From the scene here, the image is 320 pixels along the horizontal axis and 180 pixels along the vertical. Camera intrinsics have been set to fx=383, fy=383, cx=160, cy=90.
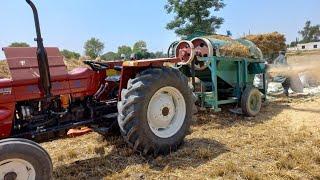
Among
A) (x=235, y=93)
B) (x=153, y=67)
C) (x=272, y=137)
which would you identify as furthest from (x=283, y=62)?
(x=153, y=67)

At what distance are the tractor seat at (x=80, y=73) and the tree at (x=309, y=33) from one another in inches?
3762

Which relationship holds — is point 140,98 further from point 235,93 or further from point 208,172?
point 235,93

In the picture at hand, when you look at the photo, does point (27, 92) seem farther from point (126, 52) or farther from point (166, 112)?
point (126, 52)

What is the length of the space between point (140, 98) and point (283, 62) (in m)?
9.85

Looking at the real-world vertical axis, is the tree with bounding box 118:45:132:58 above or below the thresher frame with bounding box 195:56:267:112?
above

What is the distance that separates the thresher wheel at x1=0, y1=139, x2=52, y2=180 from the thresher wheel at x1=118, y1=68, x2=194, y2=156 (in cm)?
121

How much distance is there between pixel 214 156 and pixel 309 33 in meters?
101

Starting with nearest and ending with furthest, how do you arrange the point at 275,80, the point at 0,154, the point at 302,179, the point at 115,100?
the point at 0,154, the point at 302,179, the point at 115,100, the point at 275,80

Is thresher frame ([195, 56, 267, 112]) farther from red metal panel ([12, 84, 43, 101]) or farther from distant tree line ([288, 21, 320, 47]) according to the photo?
distant tree line ([288, 21, 320, 47])

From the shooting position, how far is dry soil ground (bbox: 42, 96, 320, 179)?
461 cm

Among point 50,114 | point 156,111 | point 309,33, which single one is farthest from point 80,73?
point 309,33

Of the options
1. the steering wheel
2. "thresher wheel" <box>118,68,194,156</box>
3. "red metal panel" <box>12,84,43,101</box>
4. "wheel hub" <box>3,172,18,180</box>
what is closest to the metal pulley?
"thresher wheel" <box>118,68,194,156</box>

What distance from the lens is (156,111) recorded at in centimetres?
531

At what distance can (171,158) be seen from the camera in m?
5.15
